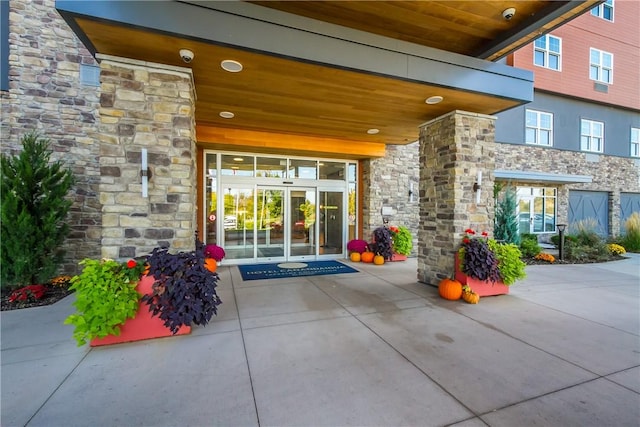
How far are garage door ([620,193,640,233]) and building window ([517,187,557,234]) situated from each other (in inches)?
163

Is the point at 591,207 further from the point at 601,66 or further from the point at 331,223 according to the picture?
the point at 331,223

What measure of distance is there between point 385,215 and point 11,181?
7.70m

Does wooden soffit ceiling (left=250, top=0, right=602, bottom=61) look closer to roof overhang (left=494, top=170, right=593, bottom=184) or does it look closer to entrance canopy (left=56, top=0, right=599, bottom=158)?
entrance canopy (left=56, top=0, right=599, bottom=158)

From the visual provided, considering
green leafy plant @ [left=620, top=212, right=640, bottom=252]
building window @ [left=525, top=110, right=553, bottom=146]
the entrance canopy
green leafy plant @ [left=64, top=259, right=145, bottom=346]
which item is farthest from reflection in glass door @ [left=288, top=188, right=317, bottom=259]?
green leafy plant @ [left=620, top=212, right=640, bottom=252]

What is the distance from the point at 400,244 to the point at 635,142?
14.6 m

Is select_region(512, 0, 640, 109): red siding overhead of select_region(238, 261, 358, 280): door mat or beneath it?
overhead

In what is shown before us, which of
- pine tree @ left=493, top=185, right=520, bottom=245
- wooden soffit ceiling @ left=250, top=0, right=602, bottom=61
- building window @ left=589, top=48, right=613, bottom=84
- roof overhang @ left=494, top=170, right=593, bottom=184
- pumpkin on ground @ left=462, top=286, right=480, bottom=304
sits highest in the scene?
building window @ left=589, top=48, right=613, bottom=84

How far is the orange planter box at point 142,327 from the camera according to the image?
300cm

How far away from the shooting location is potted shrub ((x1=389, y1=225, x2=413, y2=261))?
25.3 feet

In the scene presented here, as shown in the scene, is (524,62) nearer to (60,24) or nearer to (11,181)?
(60,24)

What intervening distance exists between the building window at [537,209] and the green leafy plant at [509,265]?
26.6 ft

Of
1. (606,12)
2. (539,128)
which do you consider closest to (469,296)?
(539,128)

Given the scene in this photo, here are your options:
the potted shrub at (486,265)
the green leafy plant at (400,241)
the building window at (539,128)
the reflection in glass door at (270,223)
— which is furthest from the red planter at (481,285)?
the building window at (539,128)

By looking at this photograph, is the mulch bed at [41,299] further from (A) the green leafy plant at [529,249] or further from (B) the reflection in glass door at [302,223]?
(A) the green leafy plant at [529,249]
